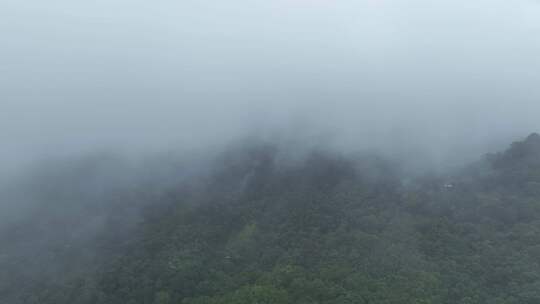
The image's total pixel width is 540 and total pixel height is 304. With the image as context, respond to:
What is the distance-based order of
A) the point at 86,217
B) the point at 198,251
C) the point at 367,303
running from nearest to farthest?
1. the point at 367,303
2. the point at 198,251
3. the point at 86,217

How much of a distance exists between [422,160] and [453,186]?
1403 centimetres

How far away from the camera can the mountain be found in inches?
1949

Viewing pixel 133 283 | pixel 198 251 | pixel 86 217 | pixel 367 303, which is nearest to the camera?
pixel 367 303

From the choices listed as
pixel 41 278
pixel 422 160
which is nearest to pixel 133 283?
pixel 41 278

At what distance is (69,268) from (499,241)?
40709mm

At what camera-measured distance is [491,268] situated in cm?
5122

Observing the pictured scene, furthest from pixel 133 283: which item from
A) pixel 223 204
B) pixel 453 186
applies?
pixel 453 186

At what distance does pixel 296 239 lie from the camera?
60.6 m

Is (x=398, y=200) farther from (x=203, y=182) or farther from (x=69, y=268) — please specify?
(x=69, y=268)

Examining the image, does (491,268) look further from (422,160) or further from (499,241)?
(422,160)

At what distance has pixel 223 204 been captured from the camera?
2876 inches

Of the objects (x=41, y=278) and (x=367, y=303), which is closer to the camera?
(x=367, y=303)

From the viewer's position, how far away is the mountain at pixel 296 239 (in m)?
49.5

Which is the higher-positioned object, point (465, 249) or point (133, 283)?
point (465, 249)
